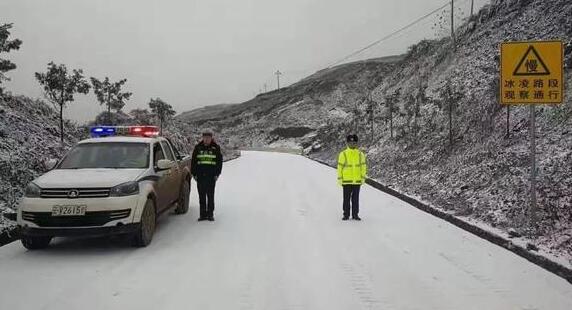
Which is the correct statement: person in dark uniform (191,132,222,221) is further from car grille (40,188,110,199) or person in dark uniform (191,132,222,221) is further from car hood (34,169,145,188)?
car grille (40,188,110,199)

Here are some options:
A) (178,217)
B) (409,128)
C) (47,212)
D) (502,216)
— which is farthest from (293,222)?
(409,128)

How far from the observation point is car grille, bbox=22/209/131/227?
6.99 meters

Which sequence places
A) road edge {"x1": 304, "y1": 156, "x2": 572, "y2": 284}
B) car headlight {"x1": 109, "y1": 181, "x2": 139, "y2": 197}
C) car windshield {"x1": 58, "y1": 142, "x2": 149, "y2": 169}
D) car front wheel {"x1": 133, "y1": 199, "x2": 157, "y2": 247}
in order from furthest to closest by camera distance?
car windshield {"x1": 58, "y1": 142, "x2": 149, "y2": 169} → car front wheel {"x1": 133, "y1": 199, "x2": 157, "y2": 247} → car headlight {"x1": 109, "y1": 181, "x2": 139, "y2": 197} → road edge {"x1": 304, "y1": 156, "x2": 572, "y2": 284}

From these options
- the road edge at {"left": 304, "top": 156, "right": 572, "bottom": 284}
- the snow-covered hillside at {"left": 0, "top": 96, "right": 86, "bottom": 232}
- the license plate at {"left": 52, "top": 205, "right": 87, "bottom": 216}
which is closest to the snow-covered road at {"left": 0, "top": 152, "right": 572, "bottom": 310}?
the road edge at {"left": 304, "top": 156, "right": 572, "bottom": 284}

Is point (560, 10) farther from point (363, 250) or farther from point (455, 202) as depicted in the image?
point (363, 250)

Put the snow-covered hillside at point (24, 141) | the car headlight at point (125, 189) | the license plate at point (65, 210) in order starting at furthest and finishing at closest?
1. the snow-covered hillside at point (24, 141)
2. the car headlight at point (125, 189)
3. the license plate at point (65, 210)

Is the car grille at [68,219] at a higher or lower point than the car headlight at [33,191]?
lower

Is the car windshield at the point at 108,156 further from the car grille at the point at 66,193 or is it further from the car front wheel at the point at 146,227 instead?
the car grille at the point at 66,193

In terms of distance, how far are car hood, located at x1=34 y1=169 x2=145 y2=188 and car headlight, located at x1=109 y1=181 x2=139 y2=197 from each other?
69mm

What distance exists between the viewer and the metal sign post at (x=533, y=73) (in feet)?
27.0

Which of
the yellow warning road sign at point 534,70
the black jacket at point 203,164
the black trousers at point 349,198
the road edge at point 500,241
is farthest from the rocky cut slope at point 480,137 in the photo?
the black jacket at point 203,164

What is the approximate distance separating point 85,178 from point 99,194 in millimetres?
422

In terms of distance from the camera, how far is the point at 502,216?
9250 millimetres

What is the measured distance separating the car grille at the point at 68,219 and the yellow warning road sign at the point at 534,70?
687cm
